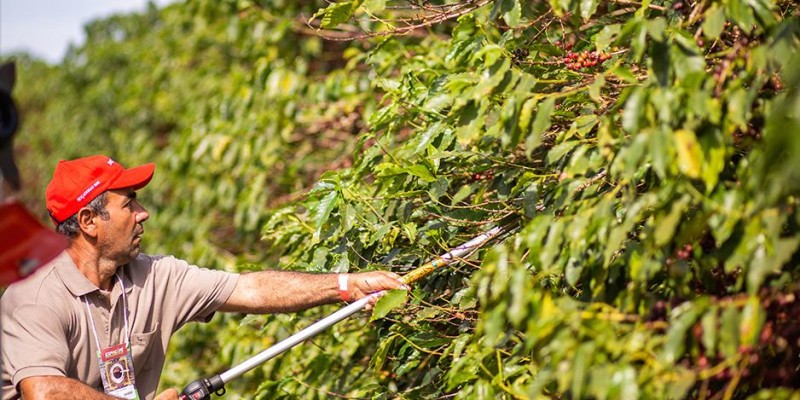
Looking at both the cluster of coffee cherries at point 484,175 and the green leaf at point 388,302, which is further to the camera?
the cluster of coffee cherries at point 484,175

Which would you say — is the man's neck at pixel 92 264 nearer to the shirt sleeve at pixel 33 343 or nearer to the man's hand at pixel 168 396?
the shirt sleeve at pixel 33 343

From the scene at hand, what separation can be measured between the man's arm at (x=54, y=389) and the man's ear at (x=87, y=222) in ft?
1.75

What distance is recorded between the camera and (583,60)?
3.02 m

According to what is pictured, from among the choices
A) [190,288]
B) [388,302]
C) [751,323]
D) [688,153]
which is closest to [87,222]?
[190,288]

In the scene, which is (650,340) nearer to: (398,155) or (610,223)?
(610,223)

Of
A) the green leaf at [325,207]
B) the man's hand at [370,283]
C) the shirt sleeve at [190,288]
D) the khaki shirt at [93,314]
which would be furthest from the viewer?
the shirt sleeve at [190,288]

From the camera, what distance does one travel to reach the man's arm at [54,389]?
298 cm

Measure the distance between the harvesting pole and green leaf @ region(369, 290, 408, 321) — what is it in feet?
0.39

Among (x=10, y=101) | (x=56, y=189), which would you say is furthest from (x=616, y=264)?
(x=56, y=189)

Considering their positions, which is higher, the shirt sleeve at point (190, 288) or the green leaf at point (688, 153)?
the green leaf at point (688, 153)

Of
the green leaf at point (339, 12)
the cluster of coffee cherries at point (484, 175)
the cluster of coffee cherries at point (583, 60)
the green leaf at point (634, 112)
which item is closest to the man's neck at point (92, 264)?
the green leaf at point (339, 12)

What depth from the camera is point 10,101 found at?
2.49 metres

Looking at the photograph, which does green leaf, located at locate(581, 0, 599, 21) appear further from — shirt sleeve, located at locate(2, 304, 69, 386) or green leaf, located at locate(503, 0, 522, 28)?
shirt sleeve, located at locate(2, 304, 69, 386)

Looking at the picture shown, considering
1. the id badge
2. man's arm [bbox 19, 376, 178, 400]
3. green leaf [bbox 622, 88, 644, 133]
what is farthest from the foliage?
man's arm [bbox 19, 376, 178, 400]
